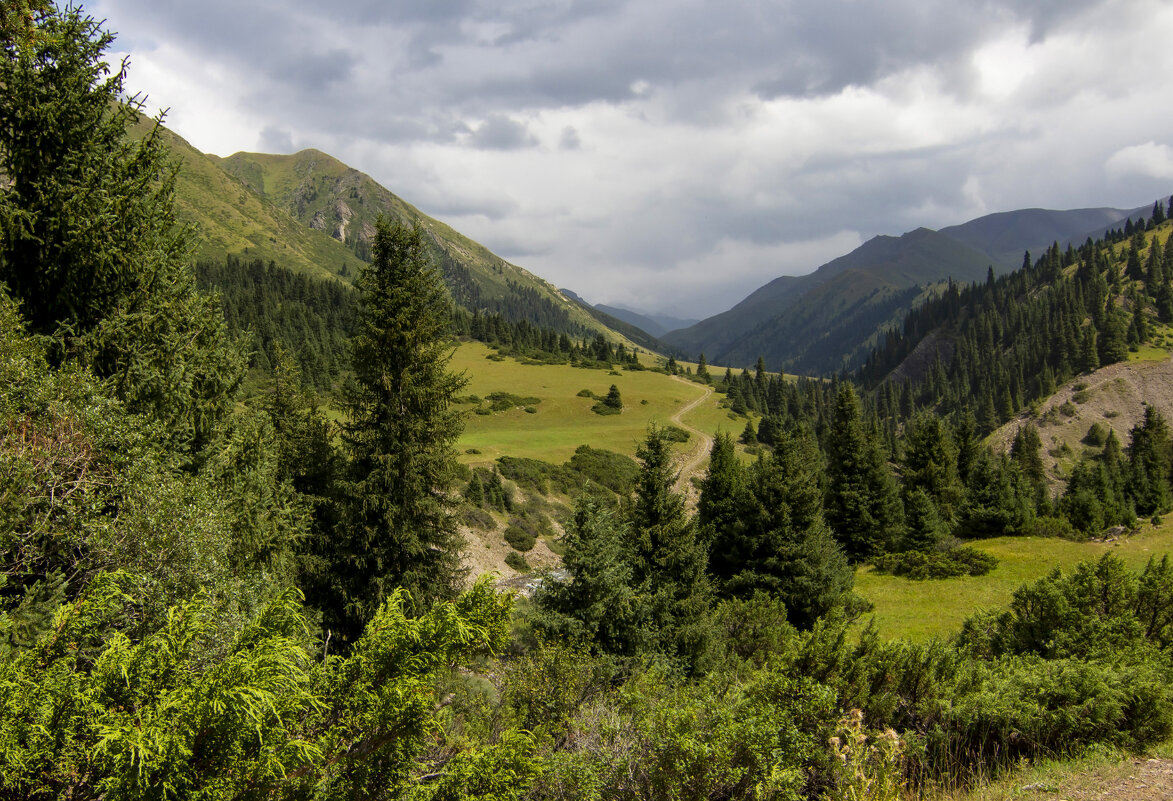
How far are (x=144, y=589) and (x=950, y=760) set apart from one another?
11.8 m

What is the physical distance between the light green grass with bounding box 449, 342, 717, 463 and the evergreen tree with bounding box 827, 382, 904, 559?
21.4 m

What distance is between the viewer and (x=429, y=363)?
56.7ft

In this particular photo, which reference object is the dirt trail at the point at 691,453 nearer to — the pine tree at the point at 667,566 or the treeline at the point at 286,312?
the pine tree at the point at 667,566

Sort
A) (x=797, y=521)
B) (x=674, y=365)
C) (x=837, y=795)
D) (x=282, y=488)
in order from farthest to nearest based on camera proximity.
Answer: (x=674, y=365) → (x=797, y=521) → (x=282, y=488) → (x=837, y=795)

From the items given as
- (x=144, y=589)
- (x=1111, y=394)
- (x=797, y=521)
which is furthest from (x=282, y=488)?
(x=1111, y=394)

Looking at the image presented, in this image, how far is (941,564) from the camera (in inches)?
1169

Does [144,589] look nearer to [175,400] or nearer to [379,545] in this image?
[175,400]

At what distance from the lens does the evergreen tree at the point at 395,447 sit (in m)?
16.5

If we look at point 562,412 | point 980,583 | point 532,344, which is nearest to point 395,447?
point 980,583

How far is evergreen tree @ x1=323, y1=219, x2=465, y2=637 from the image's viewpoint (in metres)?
16.5

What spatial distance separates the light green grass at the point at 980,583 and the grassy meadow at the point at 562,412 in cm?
2870

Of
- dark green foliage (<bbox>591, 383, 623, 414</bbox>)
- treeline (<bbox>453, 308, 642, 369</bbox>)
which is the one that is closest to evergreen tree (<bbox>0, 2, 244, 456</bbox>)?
dark green foliage (<bbox>591, 383, 623, 414</bbox>)

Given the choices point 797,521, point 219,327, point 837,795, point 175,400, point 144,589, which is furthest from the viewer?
point 797,521

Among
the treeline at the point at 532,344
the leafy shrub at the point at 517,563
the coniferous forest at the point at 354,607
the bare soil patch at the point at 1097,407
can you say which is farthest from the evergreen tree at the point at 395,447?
the bare soil patch at the point at 1097,407
